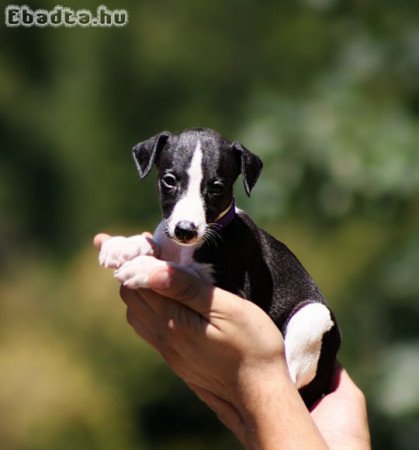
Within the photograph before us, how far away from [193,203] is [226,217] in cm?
25

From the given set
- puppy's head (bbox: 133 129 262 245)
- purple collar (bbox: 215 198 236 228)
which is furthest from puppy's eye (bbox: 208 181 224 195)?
purple collar (bbox: 215 198 236 228)

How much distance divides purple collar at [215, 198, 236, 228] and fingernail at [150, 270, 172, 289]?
20 cm

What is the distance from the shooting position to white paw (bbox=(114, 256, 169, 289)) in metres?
3.07

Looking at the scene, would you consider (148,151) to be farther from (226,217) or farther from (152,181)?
(152,181)

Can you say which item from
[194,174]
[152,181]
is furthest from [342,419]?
[152,181]

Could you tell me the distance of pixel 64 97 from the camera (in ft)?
38.6

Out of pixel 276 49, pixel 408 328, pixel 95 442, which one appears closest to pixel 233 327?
pixel 408 328

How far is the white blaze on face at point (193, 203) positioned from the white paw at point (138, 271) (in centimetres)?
24

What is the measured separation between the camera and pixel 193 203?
290 centimetres

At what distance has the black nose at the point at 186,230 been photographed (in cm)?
283

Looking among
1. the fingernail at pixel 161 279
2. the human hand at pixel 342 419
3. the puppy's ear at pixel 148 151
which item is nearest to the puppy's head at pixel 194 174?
the puppy's ear at pixel 148 151

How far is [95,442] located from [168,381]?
94 cm

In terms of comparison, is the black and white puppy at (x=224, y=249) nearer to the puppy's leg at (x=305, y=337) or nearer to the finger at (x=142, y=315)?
the puppy's leg at (x=305, y=337)

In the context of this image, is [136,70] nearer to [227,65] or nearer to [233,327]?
[227,65]
